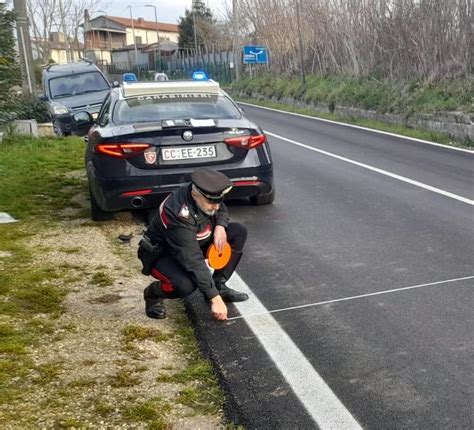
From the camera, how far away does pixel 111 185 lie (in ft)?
22.4

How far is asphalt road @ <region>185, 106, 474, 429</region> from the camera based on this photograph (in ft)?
11.1

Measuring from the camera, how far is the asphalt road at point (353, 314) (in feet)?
11.1

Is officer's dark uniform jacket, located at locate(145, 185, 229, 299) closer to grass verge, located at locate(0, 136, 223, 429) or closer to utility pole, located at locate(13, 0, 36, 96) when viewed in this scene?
grass verge, located at locate(0, 136, 223, 429)

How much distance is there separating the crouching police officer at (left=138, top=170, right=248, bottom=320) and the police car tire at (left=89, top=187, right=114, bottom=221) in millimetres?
2980

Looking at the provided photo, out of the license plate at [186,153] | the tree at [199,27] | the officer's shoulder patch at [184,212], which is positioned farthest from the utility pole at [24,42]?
the tree at [199,27]

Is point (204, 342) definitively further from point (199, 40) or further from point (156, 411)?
point (199, 40)

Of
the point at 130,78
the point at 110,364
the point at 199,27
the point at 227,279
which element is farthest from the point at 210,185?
the point at 199,27

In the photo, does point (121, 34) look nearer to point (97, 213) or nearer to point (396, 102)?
point (396, 102)

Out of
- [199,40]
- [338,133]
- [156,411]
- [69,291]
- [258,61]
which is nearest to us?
[156,411]

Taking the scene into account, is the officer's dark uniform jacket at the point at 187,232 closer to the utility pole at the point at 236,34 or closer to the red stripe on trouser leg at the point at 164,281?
the red stripe on trouser leg at the point at 164,281

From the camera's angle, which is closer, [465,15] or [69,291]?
[69,291]

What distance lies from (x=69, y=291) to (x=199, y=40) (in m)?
82.8

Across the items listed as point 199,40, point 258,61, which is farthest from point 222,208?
point 199,40

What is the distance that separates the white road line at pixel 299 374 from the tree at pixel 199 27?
256 ft
